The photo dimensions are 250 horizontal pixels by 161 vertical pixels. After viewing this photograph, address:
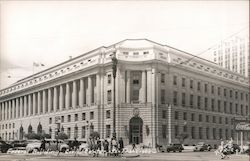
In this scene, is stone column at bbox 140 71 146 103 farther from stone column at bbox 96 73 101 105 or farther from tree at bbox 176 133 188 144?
tree at bbox 176 133 188 144

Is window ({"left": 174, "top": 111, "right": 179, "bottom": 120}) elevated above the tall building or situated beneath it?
situated beneath

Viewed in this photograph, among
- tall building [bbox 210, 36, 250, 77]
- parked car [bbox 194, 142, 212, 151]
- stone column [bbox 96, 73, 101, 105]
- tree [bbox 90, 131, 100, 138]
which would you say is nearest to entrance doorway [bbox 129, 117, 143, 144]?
tree [bbox 90, 131, 100, 138]

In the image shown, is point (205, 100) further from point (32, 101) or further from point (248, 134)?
point (32, 101)

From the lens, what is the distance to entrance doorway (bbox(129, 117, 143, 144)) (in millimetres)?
39219

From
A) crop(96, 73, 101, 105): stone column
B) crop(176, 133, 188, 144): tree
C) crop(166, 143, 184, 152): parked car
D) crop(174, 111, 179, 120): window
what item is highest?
crop(96, 73, 101, 105): stone column

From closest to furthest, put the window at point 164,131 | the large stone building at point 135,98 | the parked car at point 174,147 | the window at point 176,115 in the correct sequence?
the large stone building at point 135,98
the window at point 176,115
the parked car at point 174,147
the window at point 164,131

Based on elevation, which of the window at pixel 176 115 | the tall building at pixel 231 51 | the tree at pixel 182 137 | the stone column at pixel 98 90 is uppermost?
the tall building at pixel 231 51

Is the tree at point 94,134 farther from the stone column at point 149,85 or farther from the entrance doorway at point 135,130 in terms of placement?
the stone column at point 149,85

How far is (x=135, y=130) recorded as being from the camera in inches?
1585

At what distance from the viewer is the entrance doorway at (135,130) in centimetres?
3922

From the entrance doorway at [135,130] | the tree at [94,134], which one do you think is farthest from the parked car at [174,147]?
the tree at [94,134]

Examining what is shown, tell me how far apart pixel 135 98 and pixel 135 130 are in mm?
4048

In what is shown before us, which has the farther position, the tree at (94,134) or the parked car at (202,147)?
the tree at (94,134)

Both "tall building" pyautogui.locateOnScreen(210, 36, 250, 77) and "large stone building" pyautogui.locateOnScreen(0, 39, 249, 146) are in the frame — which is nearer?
"tall building" pyautogui.locateOnScreen(210, 36, 250, 77)
